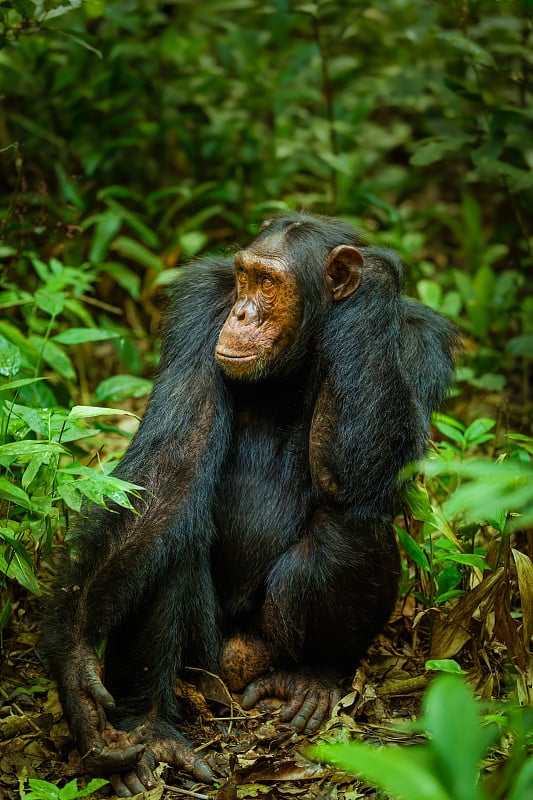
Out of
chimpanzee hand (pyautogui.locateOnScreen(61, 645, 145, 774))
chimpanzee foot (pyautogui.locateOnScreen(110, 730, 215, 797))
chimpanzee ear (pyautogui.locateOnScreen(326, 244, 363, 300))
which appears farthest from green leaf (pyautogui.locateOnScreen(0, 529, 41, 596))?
chimpanzee ear (pyautogui.locateOnScreen(326, 244, 363, 300))

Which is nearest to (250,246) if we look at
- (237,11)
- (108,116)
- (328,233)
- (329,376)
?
(328,233)

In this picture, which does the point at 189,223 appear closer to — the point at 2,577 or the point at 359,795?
the point at 2,577

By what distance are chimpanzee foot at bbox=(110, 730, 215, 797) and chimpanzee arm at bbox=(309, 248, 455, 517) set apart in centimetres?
133

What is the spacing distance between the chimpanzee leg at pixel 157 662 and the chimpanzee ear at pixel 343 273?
1532 millimetres

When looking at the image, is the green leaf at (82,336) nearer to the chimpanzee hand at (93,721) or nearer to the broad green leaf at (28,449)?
the broad green leaf at (28,449)

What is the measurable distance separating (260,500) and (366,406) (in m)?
0.78

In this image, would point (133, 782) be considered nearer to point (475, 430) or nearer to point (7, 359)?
point (7, 359)

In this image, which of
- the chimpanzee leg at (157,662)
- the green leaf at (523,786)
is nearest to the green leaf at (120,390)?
the chimpanzee leg at (157,662)

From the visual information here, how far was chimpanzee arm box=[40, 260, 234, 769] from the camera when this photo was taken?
13.8 ft

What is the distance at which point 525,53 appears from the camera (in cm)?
828

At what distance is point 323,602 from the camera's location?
15.4 feet

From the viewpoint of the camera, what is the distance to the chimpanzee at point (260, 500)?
173 inches

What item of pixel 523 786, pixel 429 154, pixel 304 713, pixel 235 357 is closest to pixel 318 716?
pixel 304 713

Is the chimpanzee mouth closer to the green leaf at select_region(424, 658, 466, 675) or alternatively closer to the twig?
the green leaf at select_region(424, 658, 466, 675)
